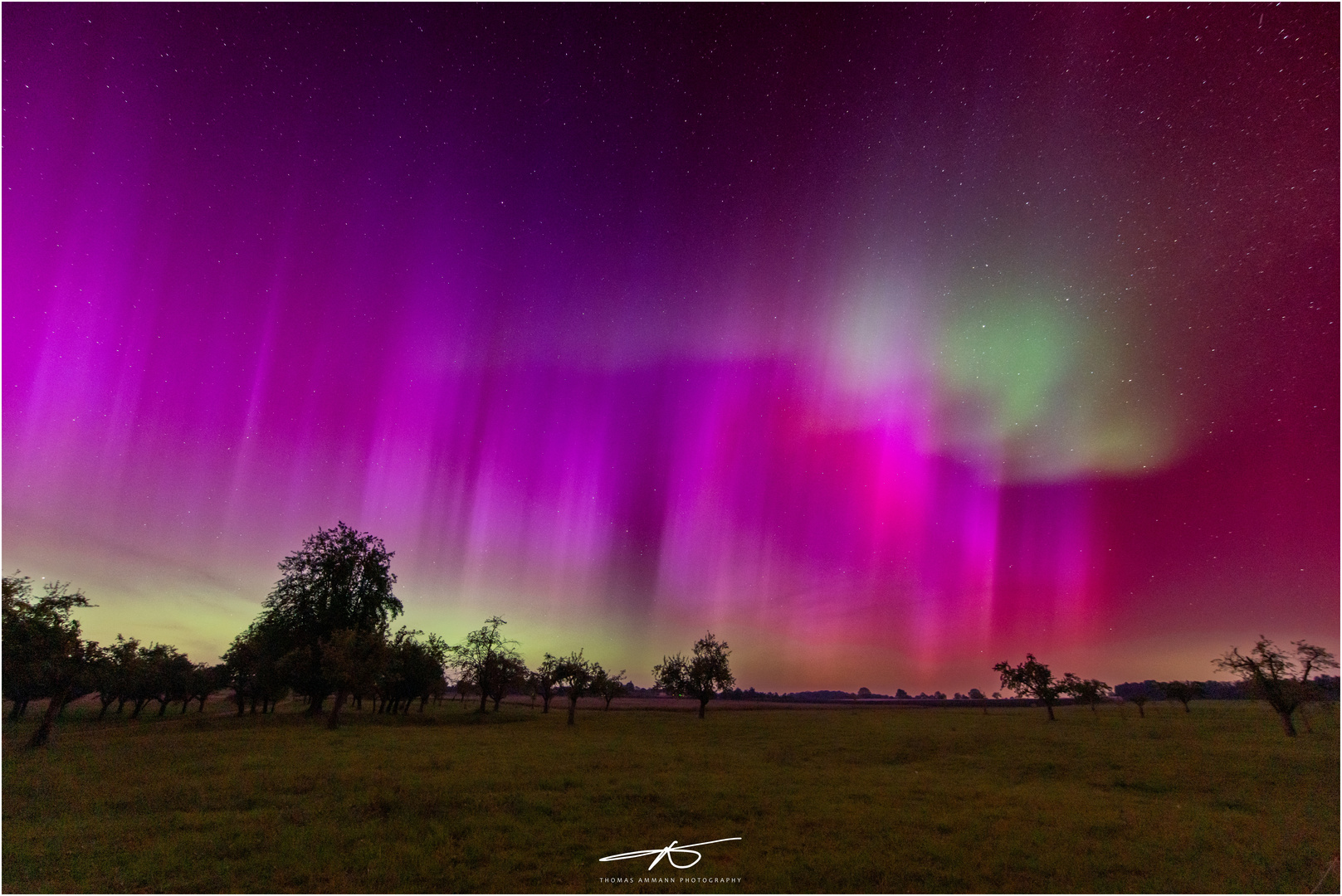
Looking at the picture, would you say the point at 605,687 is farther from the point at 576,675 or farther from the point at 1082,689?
the point at 1082,689

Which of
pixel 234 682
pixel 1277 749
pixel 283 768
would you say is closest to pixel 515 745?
pixel 283 768

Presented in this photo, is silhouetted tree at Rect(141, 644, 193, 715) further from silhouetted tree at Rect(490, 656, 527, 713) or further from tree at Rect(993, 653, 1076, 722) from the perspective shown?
tree at Rect(993, 653, 1076, 722)

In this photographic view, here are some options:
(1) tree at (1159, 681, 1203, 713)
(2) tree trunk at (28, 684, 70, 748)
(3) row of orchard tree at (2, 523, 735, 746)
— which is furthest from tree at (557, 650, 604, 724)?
(1) tree at (1159, 681, 1203, 713)

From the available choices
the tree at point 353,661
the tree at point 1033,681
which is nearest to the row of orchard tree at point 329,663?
the tree at point 353,661

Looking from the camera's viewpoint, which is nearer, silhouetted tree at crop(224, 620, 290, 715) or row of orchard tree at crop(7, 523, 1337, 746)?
row of orchard tree at crop(7, 523, 1337, 746)

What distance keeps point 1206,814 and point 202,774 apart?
42.3m

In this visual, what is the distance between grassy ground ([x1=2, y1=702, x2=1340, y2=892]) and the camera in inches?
582

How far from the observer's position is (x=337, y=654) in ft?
168

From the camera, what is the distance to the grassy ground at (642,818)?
1477 cm

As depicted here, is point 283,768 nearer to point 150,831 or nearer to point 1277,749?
point 150,831

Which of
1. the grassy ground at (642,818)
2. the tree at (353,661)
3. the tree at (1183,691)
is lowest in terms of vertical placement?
the tree at (1183,691)

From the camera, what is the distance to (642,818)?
770 inches

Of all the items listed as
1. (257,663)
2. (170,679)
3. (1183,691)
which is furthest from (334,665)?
(1183,691)

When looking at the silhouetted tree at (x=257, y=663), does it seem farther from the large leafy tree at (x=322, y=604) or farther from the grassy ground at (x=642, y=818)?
the grassy ground at (x=642, y=818)
